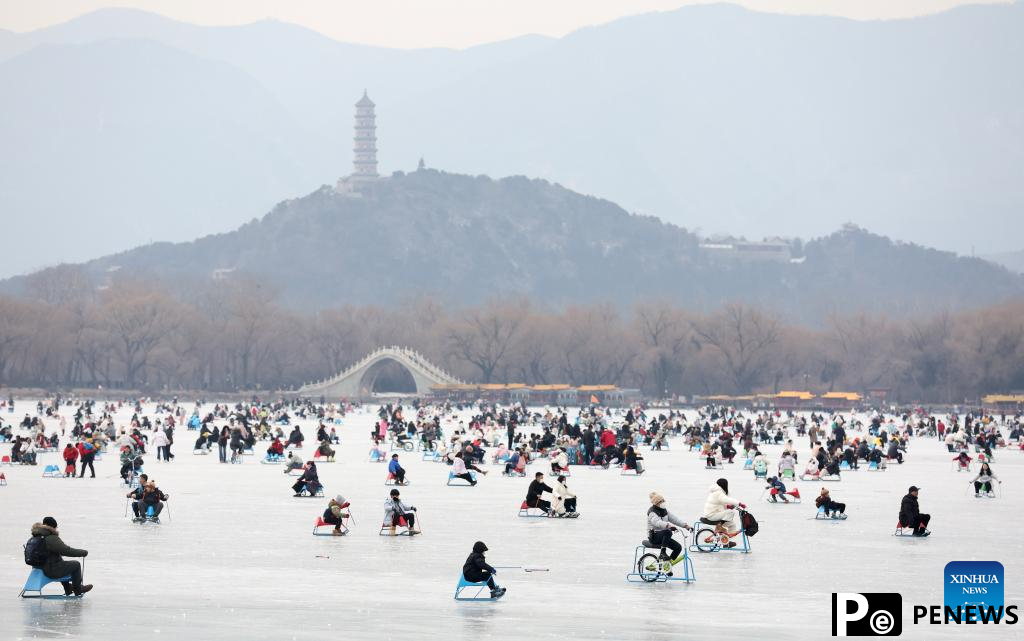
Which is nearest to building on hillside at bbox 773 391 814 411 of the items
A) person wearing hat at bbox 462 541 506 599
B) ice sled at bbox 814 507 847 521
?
ice sled at bbox 814 507 847 521

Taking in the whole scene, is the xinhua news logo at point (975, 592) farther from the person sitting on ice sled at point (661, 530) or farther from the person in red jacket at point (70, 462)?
the person in red jacket at point (70, 462)

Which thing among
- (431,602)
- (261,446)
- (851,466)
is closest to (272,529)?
(431,602)

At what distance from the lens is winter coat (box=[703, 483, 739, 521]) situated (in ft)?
82.0

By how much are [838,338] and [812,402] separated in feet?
81.0

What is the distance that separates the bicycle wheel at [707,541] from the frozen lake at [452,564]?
0.50 meters

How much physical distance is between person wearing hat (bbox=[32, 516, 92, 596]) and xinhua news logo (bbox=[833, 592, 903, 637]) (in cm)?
897

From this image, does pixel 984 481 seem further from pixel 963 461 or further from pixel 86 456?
pixel 86 456

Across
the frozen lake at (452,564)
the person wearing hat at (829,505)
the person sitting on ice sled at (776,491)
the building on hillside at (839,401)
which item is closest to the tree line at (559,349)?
the building on hillside at (839,401)

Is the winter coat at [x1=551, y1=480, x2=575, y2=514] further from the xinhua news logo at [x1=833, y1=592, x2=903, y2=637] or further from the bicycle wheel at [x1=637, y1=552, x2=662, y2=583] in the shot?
the xinhua news logo at [x1=833, y1=592, x2=903, y2=637]

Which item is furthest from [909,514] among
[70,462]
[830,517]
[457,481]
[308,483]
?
[70,462]

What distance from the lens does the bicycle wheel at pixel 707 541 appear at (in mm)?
25203

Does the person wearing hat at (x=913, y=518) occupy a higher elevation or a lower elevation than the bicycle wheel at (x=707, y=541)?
higher

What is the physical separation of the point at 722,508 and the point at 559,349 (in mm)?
120770

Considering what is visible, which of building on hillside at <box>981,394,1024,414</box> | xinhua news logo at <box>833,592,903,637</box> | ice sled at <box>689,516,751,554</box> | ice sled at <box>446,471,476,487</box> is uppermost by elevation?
building on hillside at <box>981,394,1024,414</box>
